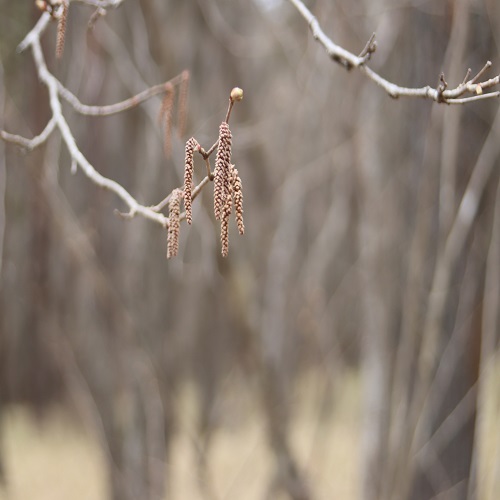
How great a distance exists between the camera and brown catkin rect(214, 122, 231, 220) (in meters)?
0.87

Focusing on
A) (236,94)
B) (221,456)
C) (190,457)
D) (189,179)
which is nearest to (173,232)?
(189,179)

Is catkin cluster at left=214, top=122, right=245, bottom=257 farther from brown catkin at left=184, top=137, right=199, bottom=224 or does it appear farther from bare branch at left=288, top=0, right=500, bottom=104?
bare branch at left=288, top=0, right=500, bottom=104

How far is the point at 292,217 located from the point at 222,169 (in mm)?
2920

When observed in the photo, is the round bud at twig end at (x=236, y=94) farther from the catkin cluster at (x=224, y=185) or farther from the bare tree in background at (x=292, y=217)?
the bare tree in background at (x=292, y=217)

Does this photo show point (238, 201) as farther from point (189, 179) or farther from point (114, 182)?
point (114, 182)

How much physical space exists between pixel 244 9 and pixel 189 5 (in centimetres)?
291

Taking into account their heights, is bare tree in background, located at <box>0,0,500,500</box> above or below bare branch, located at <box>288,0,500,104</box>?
above

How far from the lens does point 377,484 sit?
3.24 metres

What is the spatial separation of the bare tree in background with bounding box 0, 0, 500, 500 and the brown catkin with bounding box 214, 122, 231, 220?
0.28 m

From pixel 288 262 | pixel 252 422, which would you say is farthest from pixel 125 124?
pixel 252 422

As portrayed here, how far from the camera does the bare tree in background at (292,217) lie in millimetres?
2719

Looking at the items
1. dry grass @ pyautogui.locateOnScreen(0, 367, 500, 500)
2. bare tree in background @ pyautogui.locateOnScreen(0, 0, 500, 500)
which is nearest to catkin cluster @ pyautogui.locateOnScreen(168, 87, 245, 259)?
bare tree in background @ pyautogui.locateOnScreen(0, 0, 500, 500)

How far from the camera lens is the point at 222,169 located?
87 centimetres

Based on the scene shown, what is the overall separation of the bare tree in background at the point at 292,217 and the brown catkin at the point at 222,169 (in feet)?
0.93
